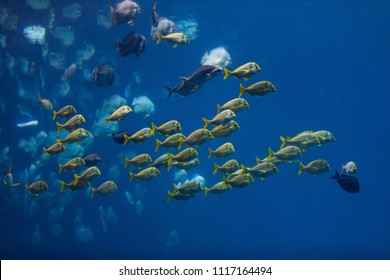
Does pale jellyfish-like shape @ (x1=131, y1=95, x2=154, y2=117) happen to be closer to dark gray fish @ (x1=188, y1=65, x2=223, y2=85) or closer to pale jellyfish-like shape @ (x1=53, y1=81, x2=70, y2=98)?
dark gray fish @ (x1=188, y1=65, x2=223, y2=85)

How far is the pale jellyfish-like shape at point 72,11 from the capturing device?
721 inches

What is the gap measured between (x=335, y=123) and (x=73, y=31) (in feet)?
142

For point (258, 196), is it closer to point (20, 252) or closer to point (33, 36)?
point (20, 252)

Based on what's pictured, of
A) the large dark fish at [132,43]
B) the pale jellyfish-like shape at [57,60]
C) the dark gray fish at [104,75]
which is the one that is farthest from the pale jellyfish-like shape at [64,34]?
the large dark fish at [132,43]

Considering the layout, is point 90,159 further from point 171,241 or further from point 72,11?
point 171,241

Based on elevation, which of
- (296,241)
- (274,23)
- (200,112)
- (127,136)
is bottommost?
(127,136)

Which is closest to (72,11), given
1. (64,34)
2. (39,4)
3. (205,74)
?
(39,4)

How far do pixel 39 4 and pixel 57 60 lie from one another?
5.38m

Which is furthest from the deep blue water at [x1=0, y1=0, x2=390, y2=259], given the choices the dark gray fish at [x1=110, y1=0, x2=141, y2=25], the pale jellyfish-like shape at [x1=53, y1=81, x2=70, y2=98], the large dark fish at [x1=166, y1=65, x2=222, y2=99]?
the large dark fish at [x1=166, y1=65, x2=222, y2=99]

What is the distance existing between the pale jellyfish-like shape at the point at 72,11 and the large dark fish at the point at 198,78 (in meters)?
13.7

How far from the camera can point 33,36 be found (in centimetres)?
2011

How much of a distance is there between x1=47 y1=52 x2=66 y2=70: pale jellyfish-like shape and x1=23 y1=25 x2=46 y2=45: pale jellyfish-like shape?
1.30 m

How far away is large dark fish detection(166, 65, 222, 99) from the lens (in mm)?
6691

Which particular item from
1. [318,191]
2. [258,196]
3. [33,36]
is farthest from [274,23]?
[318,191]
